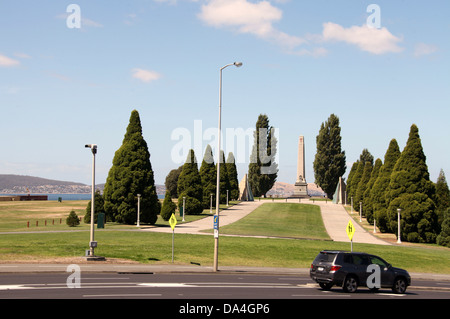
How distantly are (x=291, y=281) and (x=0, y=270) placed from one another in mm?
14634

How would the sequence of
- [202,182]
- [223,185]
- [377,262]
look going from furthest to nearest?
Answer: [223,185] < [202,182] < [377,262]

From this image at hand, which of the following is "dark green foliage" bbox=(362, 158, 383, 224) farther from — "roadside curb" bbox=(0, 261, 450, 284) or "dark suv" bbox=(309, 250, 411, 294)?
"dark suv" bbox=(309, 250, 411, 294)

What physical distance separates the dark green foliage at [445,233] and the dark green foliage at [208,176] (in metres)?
41.2

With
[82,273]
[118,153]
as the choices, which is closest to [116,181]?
[118,153]

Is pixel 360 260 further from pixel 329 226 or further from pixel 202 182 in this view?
pixel 202 182

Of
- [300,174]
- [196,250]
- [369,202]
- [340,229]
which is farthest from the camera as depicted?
[300,174]

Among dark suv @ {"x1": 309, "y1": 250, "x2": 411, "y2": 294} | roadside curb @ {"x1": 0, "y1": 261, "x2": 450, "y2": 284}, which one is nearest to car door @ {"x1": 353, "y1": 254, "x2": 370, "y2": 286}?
dark suv @ {"x1": 309, "y1": 250, "x2": 411, "y2": 294}

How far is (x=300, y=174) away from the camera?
131500mm

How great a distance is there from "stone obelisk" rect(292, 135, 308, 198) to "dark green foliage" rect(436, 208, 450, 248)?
2999 inches

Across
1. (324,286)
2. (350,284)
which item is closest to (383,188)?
(324,286)

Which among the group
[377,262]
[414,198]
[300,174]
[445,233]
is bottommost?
[445,233]

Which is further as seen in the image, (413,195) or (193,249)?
(413,195)

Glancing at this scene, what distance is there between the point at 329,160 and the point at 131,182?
8471 centimetres
